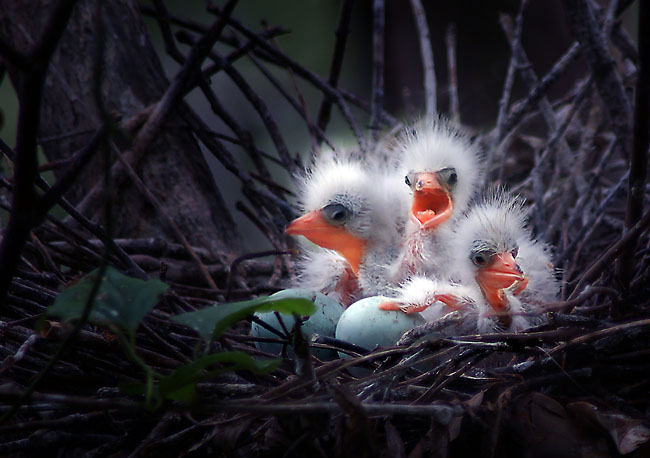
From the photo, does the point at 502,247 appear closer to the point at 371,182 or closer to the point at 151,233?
the point at 371,182

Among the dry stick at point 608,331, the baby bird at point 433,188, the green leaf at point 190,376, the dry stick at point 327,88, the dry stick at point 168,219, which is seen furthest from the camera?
the dry stick at point 327,88

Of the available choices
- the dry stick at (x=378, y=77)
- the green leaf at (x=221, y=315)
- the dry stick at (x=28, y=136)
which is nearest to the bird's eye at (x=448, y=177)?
the dry stick at (x=378, y=77)

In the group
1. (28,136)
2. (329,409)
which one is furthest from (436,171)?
(28,136)

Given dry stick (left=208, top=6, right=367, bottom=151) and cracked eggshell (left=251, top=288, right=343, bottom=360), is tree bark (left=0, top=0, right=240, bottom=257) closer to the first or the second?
dry stick (left=208, top=6, right=367, bottom=151)

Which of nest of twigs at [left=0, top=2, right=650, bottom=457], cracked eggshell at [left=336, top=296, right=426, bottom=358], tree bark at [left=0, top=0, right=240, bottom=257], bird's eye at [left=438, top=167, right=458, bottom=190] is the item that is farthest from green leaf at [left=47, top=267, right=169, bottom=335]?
tree bark at [left=0, top=0, right=240, bottom=257]

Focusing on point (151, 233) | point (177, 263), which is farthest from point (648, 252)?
point (151, 233)

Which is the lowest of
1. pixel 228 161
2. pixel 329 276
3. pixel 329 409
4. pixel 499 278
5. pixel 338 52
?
pixel 329 409

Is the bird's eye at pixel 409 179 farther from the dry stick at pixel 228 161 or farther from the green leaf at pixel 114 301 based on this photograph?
the green leaf at pixel 114 301

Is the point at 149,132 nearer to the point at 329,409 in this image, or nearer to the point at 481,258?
the point at 481,258
